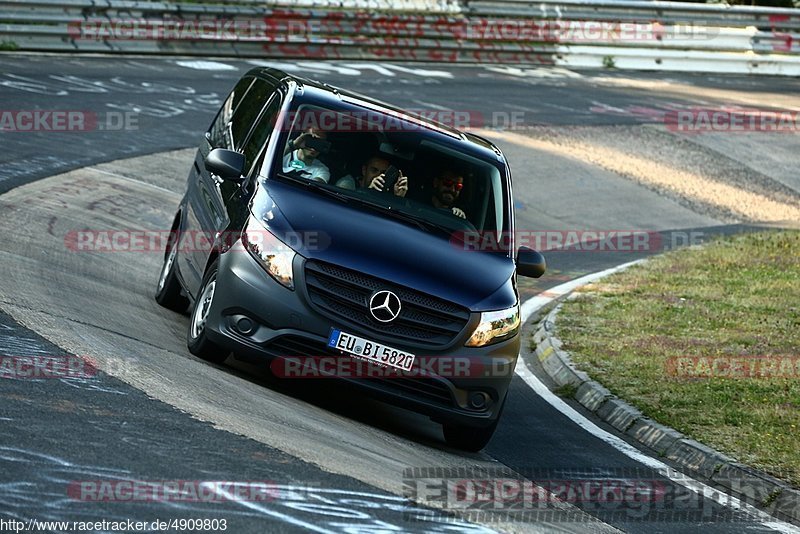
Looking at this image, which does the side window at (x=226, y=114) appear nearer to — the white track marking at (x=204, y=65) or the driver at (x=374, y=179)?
the driver at (x=374, y=179)

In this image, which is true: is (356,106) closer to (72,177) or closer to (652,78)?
(72,177)

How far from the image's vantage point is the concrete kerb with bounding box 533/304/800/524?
8414 mm

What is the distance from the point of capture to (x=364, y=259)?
26.7ft

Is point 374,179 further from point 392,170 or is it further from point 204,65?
point 204,65

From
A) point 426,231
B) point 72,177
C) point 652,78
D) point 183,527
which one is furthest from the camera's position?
point 652,78

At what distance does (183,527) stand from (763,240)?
14.5m

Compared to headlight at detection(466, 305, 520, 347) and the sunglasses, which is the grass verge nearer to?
→ headlight at detection(466, 305, 520, 347)

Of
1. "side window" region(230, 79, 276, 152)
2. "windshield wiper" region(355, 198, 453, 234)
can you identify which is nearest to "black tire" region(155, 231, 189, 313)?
"side window" region(230, 79, 276, 152)

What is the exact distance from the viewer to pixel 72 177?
15250 millimetres

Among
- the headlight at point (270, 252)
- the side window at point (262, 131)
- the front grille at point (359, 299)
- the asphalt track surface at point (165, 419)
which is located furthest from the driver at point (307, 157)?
the asphalt track surface at point (165, 419)

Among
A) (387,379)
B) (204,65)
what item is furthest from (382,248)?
(204,65)

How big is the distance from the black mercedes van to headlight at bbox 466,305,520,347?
10 mm

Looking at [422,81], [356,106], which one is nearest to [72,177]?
[356,106]

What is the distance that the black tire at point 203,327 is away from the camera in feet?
28.0
